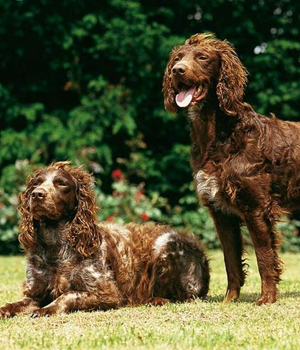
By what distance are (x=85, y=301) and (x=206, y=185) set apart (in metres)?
1.38

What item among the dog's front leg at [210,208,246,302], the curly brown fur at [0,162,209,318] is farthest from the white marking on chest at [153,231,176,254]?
the dog's front leg at [210,208,246,302]

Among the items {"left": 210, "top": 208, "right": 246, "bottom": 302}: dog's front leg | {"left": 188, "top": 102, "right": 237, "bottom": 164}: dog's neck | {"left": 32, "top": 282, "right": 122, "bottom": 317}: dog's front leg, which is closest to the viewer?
{"left": 32, "top": 282, "right": 122, "bottom": 317}: dog's front leg

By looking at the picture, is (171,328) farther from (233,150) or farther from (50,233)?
(233,150)

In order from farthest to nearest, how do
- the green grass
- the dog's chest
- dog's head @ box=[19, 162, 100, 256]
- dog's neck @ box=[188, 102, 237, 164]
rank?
dog's neck @ box=[188, 102, 237, 164] → the dog's chest → dog's head @ box=[19, 162, 100, 256] → the green grass

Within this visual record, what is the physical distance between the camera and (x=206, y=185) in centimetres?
634

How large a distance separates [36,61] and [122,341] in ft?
35.1

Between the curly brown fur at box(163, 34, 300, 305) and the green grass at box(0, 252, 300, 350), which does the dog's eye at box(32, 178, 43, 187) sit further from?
the curly brown fur at box(163, 34, 300, 305)

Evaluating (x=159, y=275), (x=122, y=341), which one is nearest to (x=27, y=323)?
(x=122, y=341)

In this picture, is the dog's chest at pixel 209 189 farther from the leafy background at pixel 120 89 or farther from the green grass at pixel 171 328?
the leafy background at pixel 120 89

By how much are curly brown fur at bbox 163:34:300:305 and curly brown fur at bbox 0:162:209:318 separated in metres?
0.68

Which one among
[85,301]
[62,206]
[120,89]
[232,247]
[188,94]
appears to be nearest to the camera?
[85,301]

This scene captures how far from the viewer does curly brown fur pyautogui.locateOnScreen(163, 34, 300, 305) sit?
244 inches

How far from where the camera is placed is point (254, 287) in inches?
311

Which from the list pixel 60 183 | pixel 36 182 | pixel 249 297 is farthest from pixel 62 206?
pixel 249 297
